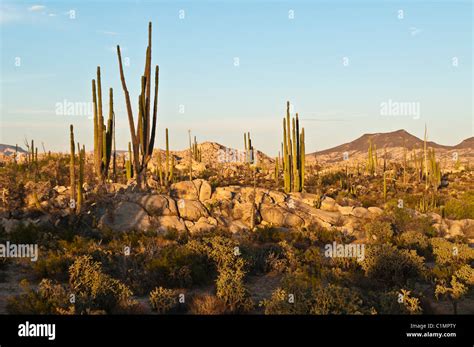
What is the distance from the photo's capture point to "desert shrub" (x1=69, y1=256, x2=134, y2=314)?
7.21 meters

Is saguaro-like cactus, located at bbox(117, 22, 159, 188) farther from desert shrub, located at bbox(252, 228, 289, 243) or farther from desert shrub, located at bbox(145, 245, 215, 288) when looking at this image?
desert shrub, located at bbox(145, 245, 215, 288)

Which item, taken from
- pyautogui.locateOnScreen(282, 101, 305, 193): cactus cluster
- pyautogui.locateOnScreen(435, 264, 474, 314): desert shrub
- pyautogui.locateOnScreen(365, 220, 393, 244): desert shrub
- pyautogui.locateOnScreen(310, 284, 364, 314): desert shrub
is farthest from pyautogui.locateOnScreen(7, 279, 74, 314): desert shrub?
pyautogui.locateOnScreen(282, 101, 305, 193): cactus cluster

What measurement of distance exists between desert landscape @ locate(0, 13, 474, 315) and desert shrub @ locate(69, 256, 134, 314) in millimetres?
23

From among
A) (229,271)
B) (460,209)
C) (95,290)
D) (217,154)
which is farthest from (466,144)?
(95,290)

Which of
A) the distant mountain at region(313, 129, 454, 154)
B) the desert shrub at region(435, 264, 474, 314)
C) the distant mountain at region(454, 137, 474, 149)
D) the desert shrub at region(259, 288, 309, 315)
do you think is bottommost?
the desert shrub at region(435, 264, 474, 314)

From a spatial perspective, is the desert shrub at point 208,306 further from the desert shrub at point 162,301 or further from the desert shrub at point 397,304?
the desert shrub at point 397,304

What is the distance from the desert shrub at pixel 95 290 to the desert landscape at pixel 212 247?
23 millimetres

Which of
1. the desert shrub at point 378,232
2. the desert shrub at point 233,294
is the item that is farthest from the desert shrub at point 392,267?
the desert shrub at point 378,232

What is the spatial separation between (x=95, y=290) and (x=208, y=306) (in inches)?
76.0

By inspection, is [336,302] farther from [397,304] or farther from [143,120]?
[143,120]
